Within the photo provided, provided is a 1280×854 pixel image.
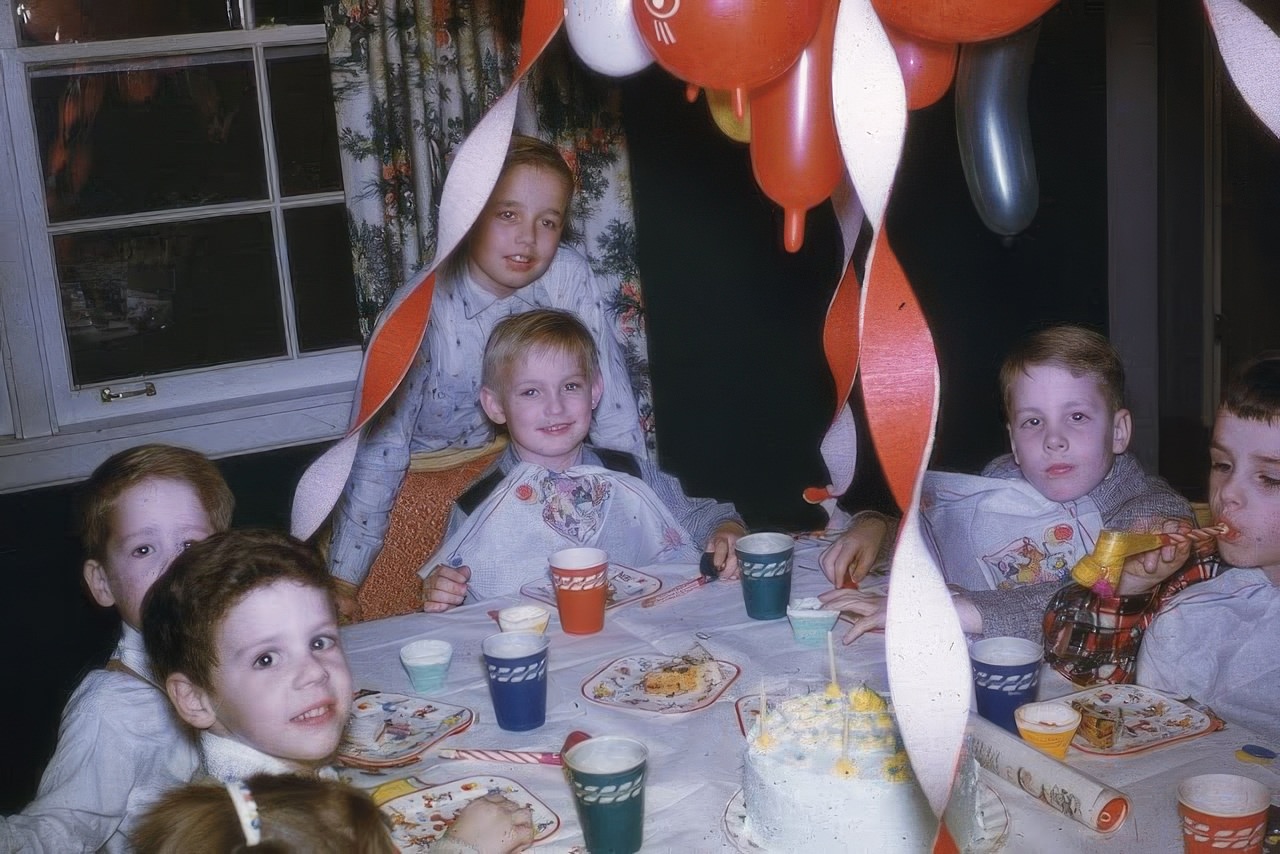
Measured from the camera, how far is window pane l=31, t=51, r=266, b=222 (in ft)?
11.1

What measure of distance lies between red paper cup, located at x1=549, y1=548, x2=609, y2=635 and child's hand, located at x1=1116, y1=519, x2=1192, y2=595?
0.78 meters

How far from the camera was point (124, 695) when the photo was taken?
172 centimetres

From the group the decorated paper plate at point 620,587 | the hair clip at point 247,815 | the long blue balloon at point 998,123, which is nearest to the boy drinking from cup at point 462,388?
the decorated paper plate at point 620,587

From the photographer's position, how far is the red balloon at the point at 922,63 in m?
1.62

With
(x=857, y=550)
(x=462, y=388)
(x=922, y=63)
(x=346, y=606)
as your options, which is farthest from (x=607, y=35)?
(x=462, y=388)

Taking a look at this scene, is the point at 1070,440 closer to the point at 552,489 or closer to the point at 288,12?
the point at 552,489

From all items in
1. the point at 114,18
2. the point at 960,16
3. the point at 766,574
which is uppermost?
the point at 114,18

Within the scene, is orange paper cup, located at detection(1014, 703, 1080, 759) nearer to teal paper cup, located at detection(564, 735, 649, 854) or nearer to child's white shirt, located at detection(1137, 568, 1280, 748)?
child's white shirt, located at detection(1137, 568, 1280, 748)

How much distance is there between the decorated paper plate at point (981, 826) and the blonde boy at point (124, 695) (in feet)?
2.26

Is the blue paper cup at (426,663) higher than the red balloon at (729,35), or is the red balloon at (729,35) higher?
the red balloon at (729,35)

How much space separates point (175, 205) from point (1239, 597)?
2978 millimetres

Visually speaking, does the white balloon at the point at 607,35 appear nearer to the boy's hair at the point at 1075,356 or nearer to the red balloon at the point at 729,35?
the red balloon at the point at 729,35

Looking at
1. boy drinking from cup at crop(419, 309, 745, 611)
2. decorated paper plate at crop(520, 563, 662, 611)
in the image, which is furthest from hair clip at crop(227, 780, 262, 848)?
boy drinking from cup at crop(419, 309, 745, 611)

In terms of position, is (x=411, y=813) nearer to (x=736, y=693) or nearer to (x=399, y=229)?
(x=736, y=693)
